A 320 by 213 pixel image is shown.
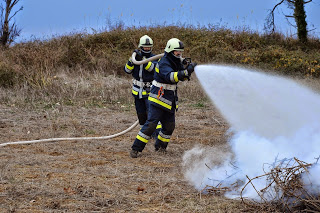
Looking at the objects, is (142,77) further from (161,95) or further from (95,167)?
(95,167)

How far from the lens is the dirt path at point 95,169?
4293 millimetres

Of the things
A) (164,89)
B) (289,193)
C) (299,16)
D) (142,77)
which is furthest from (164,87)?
(299,16)

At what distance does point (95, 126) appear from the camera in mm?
8891

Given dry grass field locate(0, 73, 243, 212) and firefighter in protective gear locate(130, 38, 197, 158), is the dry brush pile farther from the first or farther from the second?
firefighter in protective gear locate(130, 38, 197, 158)

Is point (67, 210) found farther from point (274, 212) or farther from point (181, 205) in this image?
point (274, 212)

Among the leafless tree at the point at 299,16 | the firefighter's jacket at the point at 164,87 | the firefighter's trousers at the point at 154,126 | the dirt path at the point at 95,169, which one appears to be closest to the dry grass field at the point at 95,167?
the dirt path at the point at 95,169

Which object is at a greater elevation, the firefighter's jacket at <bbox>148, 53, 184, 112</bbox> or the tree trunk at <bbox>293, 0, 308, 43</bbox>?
the tree trunk at <bbox>293, 0, 308, 43</bbox>

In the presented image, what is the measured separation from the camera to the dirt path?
14.1 ft

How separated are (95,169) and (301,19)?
16.6 meters

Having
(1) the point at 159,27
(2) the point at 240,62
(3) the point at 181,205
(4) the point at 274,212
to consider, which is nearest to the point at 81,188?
(3) the point at 181,205

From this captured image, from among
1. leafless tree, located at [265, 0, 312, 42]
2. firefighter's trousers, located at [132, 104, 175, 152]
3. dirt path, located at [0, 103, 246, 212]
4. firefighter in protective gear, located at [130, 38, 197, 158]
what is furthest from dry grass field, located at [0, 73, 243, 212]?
leafless tree, located at [265, 0, 312, 42]

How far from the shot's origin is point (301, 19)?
19.8 m

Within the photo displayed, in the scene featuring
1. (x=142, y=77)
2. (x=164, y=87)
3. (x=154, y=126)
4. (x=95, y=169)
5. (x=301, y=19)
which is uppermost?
(x=301, y=19)

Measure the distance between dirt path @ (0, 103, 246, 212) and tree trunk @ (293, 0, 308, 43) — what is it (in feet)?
39.0
